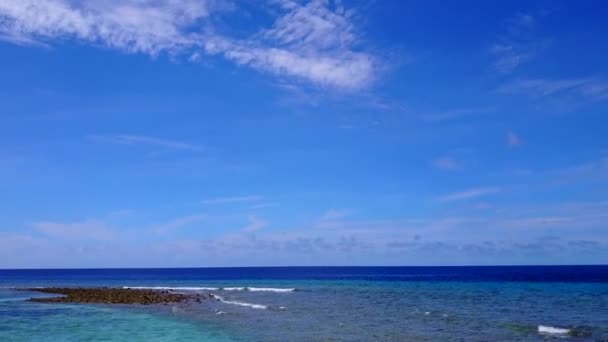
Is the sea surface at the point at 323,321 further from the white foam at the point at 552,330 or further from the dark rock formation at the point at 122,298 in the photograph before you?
the dark rock formation at the point at 122,298

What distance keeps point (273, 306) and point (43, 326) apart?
662 inches

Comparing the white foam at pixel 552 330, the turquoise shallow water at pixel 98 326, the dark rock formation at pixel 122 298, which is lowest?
the turquoise shallow water at pixel 98 326

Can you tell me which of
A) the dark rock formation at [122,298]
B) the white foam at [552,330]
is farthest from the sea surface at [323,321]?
the dark rock formation at [122,298]

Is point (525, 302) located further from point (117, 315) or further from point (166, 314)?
point (117, 315)

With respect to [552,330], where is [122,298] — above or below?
above

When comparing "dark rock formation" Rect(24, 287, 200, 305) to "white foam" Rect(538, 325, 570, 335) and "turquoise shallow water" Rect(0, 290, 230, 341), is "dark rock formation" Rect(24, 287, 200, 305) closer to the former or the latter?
"turquoise shallow water" Rect(0, 290, 230, 341)

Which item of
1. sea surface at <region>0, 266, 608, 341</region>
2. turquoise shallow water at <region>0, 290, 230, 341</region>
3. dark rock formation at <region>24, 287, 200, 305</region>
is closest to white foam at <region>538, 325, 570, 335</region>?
sea surface at <region>0, 266, 608, 341</region>

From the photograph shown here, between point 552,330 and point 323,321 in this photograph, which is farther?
point 323,321

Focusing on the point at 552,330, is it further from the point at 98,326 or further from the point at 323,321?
the point at 98,326

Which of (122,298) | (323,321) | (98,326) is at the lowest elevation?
(98,326)

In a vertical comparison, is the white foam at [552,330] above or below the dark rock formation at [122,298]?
below

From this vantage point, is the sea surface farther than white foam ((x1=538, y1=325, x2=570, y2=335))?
Yes

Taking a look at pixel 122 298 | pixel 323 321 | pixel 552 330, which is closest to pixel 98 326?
pixel 323 321

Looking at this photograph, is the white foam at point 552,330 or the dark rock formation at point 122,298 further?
the dark rock formation at point 122,298
